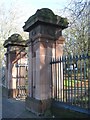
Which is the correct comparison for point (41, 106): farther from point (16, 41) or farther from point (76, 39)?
point (76, 39)

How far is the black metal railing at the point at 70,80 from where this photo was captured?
6339 millimetres

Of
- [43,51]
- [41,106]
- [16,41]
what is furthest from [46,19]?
[16,41]

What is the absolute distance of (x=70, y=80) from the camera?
290 inches

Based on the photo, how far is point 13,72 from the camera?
12602 mm

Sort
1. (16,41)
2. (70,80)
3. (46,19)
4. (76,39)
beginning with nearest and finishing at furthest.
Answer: (70,80) < (46,19) < (16,41) < (76,39)

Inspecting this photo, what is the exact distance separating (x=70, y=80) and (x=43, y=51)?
4.25 feet

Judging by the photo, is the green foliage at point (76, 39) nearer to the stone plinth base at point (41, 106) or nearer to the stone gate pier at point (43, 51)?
the stone gate pier at point (43, 51)

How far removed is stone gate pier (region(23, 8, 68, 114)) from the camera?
24.7 feet

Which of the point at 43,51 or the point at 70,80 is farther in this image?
the point at 43,51

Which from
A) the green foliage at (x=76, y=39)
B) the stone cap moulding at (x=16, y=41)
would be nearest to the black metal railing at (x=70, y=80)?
the stone cap moulding at (x=16, y=41)

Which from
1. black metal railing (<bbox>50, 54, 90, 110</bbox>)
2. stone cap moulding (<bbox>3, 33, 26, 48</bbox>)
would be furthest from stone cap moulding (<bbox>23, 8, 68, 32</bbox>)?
stone cap moulding (<bbox>3, 33, 26, 48</bbox>)

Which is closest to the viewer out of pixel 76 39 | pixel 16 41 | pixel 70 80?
pixel 70 80

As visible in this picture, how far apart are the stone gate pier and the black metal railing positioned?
0.24 m

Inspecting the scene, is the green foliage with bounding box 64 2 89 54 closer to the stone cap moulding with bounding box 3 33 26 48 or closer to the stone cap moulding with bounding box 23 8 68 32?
the stone cap moulding with bounding box 3 33 26 48
